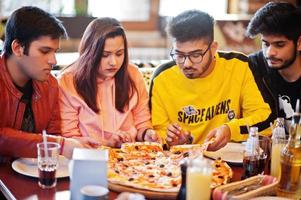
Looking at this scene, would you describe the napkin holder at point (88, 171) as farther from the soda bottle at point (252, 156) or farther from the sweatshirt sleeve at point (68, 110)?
the sweatshirt sleeve at point (68, 110)

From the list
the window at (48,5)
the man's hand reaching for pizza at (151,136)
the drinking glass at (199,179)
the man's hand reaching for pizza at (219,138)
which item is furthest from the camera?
the window at (48,5)

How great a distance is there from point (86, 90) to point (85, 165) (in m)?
0.93

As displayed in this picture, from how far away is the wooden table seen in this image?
5.41ft

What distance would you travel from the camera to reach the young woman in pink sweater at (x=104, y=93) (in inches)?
92.8

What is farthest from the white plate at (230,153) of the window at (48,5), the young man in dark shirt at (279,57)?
the window at (48,5)

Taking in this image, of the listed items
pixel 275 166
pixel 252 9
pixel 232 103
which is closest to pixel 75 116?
pixel 232 103

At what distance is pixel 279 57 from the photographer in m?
2.60

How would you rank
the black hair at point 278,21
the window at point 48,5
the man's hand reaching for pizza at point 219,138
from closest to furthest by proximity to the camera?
the man's hand reaching for pizza at point 219,138, the black hair at point 278,21, the window at point 48,5

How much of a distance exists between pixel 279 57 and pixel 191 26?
50 centimetres

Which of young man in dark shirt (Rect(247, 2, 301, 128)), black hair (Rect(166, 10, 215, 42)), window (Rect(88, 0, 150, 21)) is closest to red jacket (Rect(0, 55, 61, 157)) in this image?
black hair (Rect(166, 10, 215, 42))

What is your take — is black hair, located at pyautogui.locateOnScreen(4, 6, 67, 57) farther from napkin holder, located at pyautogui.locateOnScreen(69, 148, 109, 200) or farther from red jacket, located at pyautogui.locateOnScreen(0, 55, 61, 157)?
napkin holder, located at pyautogui.locateOnScreen(69, 148, 109, 200)

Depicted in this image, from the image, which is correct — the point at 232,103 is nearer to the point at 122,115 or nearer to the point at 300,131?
the point at 122,115

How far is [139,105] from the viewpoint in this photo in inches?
99.5

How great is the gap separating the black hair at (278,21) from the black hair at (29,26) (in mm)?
1063
